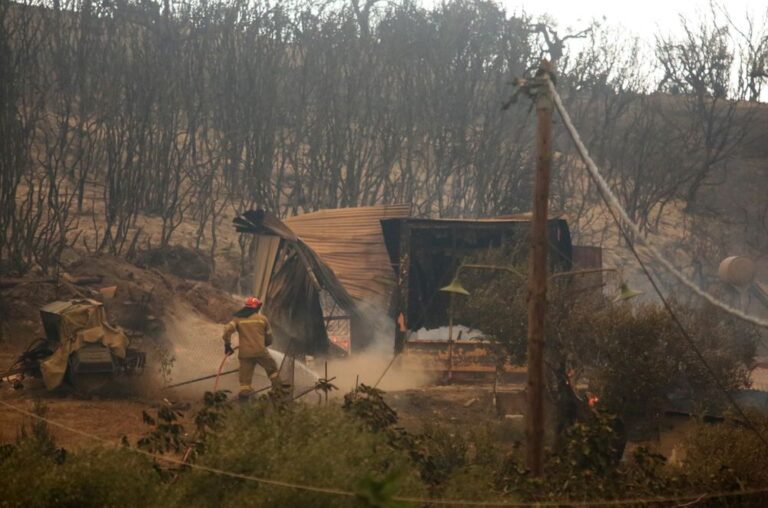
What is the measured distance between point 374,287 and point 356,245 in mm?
946

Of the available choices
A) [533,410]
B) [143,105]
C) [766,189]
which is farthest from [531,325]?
[766,189]

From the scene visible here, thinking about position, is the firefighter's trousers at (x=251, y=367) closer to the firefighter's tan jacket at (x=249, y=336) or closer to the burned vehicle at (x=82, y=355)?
the firefighter's tan jacket at (x=249, y=336)

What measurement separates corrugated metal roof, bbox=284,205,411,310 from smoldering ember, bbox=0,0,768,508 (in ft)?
0.20

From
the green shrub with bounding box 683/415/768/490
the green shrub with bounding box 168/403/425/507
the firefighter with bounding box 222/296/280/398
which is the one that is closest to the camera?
the green shrub with bounding box 168/403/425/507

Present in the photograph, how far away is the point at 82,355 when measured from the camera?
14.9m

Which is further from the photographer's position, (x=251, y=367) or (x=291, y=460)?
(x=251, y=367)

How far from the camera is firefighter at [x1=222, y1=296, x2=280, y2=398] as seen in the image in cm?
1480

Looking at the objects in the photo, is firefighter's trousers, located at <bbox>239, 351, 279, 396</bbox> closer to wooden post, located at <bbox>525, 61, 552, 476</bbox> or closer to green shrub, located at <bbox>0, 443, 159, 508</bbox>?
wooden post, located at <bbox>525, 61, 552, 476</bbox>

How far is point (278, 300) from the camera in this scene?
19422mm

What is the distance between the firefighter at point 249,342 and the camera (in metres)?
14.8

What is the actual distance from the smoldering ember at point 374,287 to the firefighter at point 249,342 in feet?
0.19

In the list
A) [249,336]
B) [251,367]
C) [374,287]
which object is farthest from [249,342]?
[374,287]

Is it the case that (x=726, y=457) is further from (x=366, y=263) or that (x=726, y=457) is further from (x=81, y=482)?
(x=366, y=263)

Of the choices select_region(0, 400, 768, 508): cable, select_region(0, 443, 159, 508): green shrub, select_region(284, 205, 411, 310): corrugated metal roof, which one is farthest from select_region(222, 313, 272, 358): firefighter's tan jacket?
select_region(0, 443, 159, 508): green shrub
